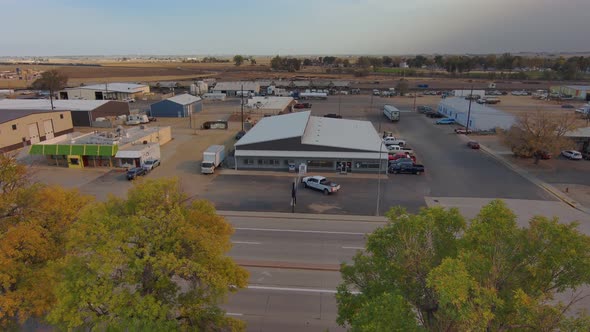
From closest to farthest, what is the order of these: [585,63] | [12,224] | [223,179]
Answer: [12,224], [223,179], [585,63]

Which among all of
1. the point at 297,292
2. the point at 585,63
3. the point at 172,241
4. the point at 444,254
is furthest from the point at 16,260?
the point at 585,63

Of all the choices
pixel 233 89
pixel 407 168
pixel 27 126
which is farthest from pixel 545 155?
pixel 233 89

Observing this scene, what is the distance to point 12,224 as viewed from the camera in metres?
12.9

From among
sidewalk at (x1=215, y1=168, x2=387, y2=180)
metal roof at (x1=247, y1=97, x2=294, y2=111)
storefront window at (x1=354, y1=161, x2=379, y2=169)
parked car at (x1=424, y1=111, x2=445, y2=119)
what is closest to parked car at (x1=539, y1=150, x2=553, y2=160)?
sidewalk at (x1=215, y1=168, x2=387, y2=180)

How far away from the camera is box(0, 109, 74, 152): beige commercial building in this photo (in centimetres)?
4366

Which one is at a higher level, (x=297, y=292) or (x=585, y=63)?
(x=585, y=63)

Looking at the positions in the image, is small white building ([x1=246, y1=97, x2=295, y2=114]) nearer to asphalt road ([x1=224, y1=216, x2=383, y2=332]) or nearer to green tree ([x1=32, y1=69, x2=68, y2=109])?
asphalt road ([x1=224, y1=216, x2=383, y2=332])

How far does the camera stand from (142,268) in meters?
9.98

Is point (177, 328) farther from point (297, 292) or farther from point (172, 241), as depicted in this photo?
point (297, 292)

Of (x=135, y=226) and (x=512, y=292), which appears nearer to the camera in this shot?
(x=512, y=292)

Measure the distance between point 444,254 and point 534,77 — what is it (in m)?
170

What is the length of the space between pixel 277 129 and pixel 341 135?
7.75 m

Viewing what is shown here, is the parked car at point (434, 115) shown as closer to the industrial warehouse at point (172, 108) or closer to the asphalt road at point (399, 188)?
the asphalt road at point (399, 188)

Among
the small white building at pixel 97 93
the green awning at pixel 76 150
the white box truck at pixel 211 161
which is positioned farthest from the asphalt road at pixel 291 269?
the small white building at pixel 97 93
